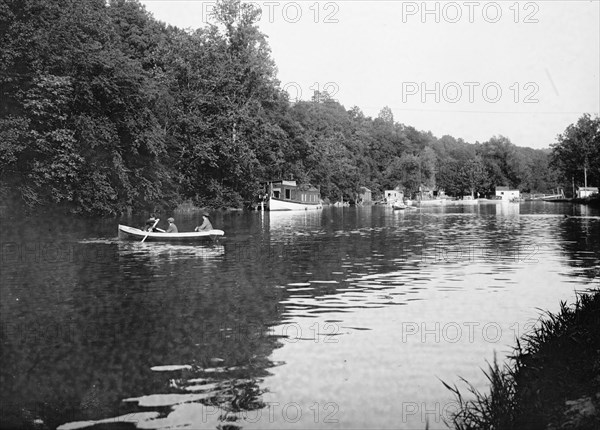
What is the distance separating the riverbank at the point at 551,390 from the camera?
6.86 meters

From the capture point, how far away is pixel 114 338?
42.2 feet

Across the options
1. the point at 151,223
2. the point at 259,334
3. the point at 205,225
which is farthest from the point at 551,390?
the point at 151,223

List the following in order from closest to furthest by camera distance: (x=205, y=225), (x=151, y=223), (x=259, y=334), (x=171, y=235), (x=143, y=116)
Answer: (x=259, y=334) → (x=171, y=235) → (x=205, y=225) → (x=151, y=223) → (x=143, y=116)

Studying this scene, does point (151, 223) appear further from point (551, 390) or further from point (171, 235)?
point (551, 390)

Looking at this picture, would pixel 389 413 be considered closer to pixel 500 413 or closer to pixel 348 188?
pixel 500 413

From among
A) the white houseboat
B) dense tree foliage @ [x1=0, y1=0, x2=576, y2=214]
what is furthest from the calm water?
the white houseboat

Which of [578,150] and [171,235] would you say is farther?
[578,150]

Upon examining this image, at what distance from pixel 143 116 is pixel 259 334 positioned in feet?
166

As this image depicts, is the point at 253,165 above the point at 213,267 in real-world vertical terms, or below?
above

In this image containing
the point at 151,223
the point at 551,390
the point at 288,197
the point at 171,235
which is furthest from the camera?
the point at 288,197

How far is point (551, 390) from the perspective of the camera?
778cm

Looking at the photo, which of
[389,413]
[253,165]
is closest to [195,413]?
[389,413]

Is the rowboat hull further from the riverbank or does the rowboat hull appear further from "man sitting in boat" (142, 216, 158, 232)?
the riverbank

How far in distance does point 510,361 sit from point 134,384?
21.9ft
